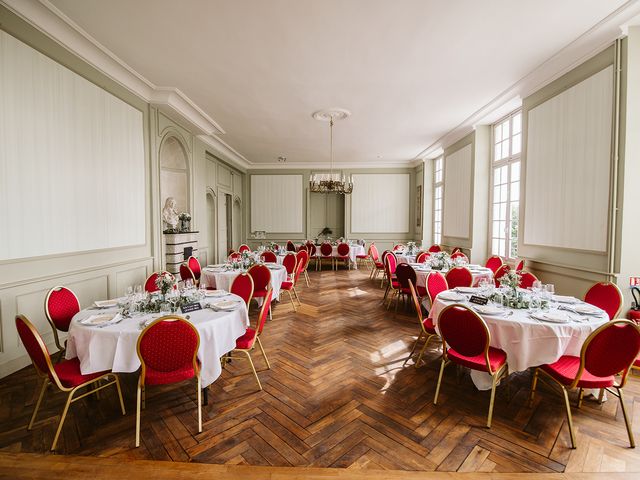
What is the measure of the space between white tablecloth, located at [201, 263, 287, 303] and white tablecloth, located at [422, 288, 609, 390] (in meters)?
3.17

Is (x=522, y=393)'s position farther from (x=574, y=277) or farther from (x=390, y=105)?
(x=390, y=105)

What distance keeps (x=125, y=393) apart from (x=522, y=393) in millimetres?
3662

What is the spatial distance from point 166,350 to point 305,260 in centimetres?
449

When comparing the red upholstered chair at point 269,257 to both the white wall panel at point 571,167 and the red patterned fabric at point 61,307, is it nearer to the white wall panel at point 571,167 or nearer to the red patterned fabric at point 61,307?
the red patterned fabric at point 61,307

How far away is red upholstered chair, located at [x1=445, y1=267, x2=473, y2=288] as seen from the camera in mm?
4285

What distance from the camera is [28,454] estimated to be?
6.72ft

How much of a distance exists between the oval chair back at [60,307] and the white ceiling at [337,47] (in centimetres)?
297

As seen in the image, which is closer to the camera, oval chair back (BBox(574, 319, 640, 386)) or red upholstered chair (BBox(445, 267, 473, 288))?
oval chair back (BBox(574, 319, 640, 386))

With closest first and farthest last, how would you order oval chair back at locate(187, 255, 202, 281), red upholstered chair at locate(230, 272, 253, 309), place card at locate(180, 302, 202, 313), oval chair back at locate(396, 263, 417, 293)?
place card at locate(180, 302, 202, 313) → red upholstered chair at locate(230, 272, 253, 309) → oval chair back at locate(396, 263, 417, 293) → oval chair back at locate(187, 255, 202, 281)

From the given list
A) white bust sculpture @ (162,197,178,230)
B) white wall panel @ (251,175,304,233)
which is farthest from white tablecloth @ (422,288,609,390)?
white wall panel @ (251,175,304,233)

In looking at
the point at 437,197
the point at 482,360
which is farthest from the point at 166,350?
the point at 437,197

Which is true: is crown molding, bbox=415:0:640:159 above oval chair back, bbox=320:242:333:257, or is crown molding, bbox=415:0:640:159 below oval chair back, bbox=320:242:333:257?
above

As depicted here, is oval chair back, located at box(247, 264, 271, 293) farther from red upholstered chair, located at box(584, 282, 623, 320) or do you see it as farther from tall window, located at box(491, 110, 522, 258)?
tall window, located at box(491, 110, 522, 258)

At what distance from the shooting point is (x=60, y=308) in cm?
287
